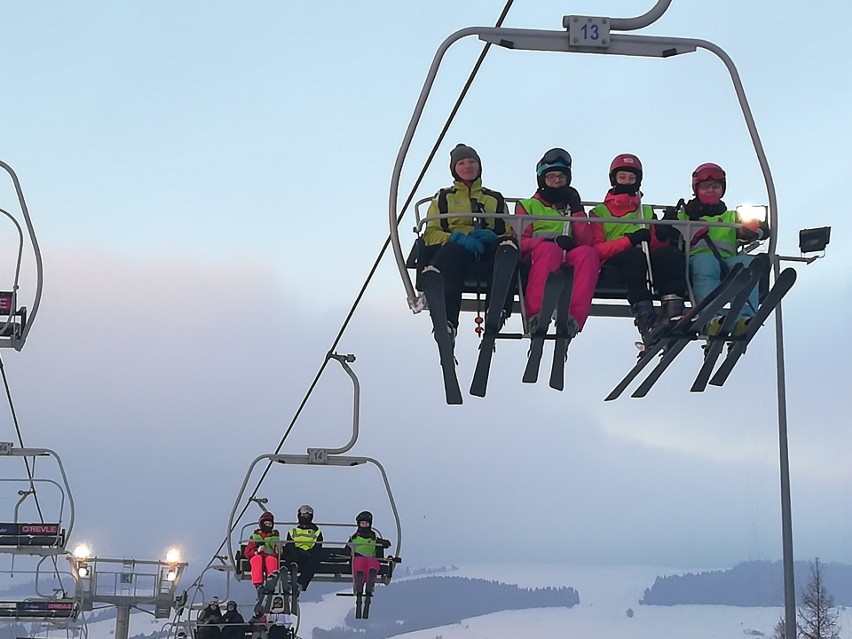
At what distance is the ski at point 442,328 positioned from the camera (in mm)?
8078

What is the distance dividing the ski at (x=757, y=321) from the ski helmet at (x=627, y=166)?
1.08m

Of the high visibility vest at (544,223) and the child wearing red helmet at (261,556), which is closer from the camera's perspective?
the high visibility vest at (544,223)

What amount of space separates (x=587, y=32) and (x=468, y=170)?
7.04ft

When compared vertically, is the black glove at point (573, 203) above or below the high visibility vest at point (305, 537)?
above

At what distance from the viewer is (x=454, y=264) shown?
27.0ft

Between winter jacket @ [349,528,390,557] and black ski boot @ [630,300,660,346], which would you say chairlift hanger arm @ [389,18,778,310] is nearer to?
black ski boot @ [630,300,660,346]

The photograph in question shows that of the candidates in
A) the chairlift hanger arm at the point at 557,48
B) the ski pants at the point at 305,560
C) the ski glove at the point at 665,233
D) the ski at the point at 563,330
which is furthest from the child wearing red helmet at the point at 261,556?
the chairlift hanger arm at the point at 557,48

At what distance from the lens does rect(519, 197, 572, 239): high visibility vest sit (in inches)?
328

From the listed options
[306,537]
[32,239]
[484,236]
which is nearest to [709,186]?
[484,236]

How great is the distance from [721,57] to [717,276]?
1.90 meters

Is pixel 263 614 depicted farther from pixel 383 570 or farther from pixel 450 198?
pixel 450 198

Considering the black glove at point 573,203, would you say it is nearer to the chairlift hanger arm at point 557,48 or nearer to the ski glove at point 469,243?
the ski glove at point 469,243

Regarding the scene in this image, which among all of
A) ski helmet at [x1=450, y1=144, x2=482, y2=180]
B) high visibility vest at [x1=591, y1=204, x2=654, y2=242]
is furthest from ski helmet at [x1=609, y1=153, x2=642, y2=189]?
ski helmet at [x1=450, y1=144, x2=482, y2=180]

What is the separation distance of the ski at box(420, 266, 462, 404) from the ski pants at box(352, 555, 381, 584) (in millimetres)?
8504
